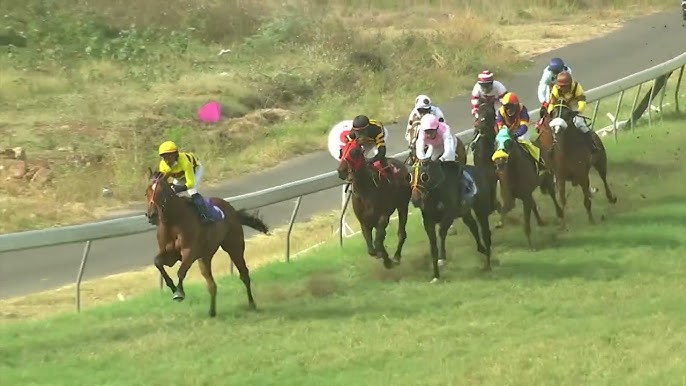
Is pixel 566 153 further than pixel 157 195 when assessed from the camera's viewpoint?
A: Yes

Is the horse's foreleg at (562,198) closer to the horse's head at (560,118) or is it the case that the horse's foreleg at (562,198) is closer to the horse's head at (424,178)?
the horse's head at (560,118)

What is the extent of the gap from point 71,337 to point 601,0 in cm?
3882

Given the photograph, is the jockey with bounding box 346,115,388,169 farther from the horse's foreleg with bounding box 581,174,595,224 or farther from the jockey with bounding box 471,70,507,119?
the horse's foreleg with bounding box 581,174,595,224

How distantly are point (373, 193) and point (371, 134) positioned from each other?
2.32 feet

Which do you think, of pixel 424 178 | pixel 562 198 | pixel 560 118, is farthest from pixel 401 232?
pixel 560 118

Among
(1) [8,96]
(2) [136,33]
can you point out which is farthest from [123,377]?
(2) [136,33]

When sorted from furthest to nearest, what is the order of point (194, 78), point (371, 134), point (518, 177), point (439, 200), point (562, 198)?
point (194, 78) → point (562, 198) → point (518, 177) → point (371, 134) → point (439, 200)

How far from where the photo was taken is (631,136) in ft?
69.8

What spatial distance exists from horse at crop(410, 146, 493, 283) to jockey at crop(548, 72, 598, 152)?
103 inches

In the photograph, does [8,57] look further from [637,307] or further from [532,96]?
[637,307]

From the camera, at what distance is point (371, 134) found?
44.2ft

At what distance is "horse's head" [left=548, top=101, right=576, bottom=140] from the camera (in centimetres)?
1547

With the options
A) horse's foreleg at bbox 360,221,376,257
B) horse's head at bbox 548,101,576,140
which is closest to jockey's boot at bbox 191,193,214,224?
horse's foreleg at bbox 360,221,376,257

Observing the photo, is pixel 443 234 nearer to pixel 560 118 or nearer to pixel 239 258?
pixel 239 258
